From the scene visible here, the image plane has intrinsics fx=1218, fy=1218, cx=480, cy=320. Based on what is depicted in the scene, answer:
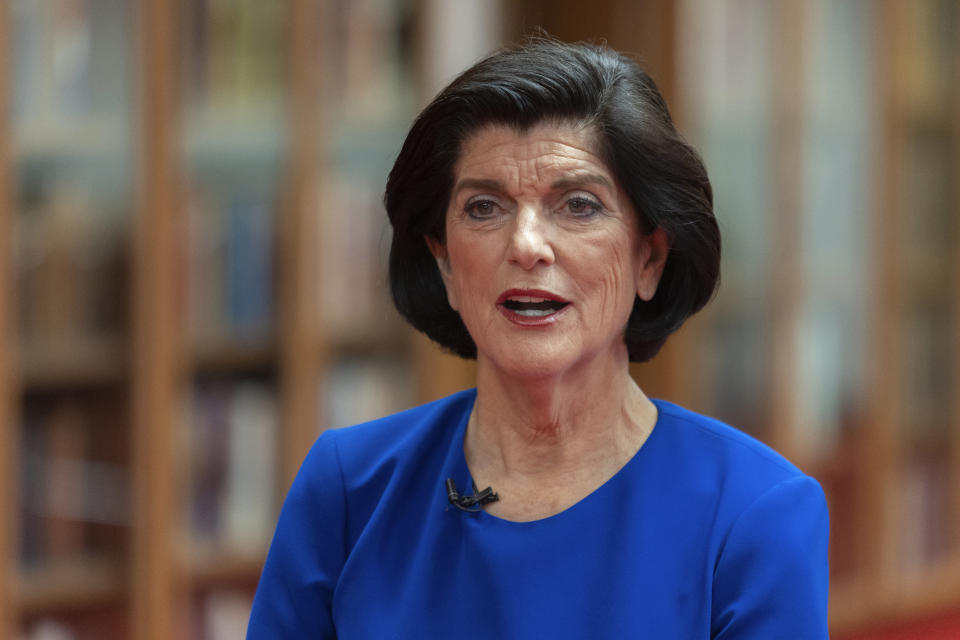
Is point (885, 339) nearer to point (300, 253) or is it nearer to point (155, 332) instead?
point (300, 253)

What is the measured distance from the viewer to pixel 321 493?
1.44m

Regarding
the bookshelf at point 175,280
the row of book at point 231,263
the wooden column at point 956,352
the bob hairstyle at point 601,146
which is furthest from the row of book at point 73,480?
the wooden column at point 956,352

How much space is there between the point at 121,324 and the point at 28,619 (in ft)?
2.11

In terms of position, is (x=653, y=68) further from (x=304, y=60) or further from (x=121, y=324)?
(x=121, y=324)

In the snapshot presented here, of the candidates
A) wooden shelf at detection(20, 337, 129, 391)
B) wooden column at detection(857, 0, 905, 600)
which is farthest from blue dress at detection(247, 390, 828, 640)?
wooden column at detection(857, 0, 905, 600)

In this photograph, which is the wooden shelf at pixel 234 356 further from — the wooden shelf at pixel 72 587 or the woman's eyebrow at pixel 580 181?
the woman's eyebrow at pixel 580 181

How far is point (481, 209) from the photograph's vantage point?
52.5 inches

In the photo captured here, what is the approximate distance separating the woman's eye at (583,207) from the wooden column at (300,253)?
1573 millimetres

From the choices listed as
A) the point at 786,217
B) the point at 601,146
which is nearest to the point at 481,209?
the point at 601,146

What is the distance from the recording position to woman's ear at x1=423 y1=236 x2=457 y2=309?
1.42m

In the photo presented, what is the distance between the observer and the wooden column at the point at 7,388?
235cm

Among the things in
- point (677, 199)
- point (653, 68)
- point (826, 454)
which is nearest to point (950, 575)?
point (826, 454)

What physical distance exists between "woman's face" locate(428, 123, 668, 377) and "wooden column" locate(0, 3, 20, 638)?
53.5 inches

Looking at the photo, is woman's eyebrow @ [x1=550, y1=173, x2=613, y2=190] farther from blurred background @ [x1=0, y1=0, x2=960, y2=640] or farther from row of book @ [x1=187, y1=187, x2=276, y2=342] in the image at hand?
row of book @ [x1=187, y1=187, x2=276, y2=342]
